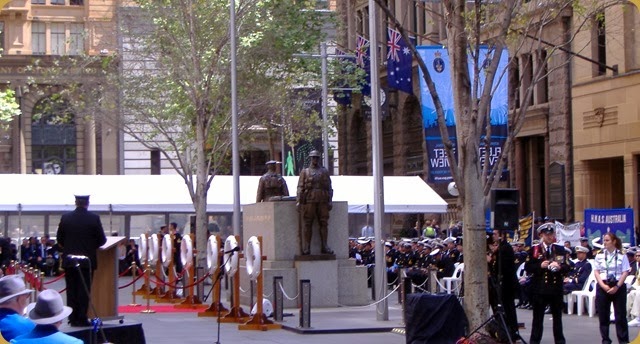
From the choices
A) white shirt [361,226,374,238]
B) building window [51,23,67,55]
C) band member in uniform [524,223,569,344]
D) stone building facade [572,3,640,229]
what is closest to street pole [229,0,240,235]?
white shirt [361,226,374,238]

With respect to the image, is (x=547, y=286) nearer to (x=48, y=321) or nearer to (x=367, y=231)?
(x=48, y=321)

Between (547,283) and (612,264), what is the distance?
0.99 meters

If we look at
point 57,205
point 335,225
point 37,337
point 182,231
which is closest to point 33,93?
point 182,231

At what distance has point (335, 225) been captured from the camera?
26297 millimetres

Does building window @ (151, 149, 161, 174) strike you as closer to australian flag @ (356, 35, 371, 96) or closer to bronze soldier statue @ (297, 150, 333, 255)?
australian flag @ (356, 35, 371, 96)

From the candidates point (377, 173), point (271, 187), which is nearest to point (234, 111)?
point (271, 187)

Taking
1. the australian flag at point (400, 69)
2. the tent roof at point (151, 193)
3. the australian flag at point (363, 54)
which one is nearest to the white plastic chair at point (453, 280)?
the australian flag at point (400, 69)

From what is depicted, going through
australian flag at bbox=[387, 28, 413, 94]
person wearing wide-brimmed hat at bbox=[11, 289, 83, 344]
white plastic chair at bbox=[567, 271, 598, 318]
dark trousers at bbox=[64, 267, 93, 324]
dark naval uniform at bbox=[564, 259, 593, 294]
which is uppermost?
australian flag at bbox=[387, 28, 413, 94]

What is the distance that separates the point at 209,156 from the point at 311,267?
12.0 metres

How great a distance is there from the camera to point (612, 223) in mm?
27438

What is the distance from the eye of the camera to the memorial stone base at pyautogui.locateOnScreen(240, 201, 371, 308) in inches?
1000

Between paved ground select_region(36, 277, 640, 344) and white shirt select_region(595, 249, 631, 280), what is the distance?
1976 mm

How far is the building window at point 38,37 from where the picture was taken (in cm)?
6282

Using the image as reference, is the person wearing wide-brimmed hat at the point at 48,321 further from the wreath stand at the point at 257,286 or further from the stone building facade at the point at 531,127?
the stone building facade at the point at 531,127
